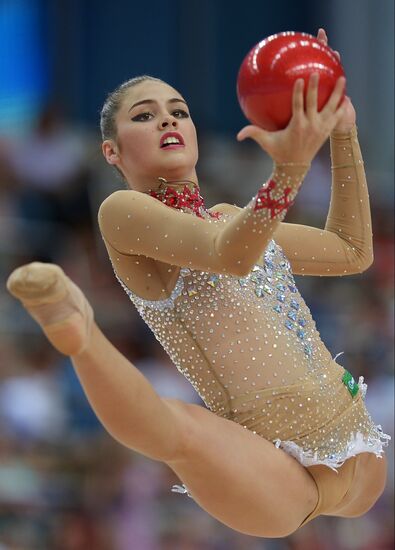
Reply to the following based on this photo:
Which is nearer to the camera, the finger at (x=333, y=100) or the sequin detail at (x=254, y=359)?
the finger at (x=333, y=100)

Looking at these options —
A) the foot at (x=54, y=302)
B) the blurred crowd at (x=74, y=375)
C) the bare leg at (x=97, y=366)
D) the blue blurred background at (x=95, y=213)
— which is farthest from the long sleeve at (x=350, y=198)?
the blurred crowd at (x=74, y=375)

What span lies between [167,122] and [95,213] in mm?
3588

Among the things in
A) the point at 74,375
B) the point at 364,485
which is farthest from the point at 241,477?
the point at 74,375

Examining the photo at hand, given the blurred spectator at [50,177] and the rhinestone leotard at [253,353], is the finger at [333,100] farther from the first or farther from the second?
the blurred spectator at [50,177]

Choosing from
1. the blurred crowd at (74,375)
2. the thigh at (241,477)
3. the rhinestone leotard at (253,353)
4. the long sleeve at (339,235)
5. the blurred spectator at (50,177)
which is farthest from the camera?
the blurred spectator at (50,177)

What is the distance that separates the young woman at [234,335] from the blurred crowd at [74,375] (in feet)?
7.96

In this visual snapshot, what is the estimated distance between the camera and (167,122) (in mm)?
2715

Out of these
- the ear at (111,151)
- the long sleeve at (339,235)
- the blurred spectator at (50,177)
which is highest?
the ear at (111,151)

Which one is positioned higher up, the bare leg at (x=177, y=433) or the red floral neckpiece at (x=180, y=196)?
the red floral neckpiece at (x=180, y=196)

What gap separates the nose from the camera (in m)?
2.71

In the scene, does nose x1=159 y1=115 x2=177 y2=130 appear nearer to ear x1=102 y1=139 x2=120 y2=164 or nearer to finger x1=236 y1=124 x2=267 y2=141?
ear x1=102 y1=139 x2=120 y2=164

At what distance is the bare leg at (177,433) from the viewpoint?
223 centimetres

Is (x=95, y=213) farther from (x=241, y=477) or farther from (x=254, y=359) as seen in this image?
(x=241, y=477)

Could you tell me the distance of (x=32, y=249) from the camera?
590cm
